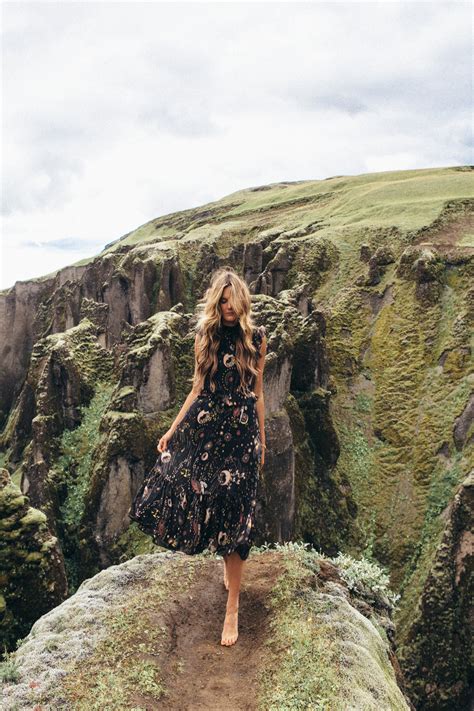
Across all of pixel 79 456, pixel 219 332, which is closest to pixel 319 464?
pixel 79 456

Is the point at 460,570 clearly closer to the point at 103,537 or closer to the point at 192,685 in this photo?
the point at 103,537

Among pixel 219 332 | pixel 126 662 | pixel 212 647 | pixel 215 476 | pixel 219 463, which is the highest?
pixel 219 332

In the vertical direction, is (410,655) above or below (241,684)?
below

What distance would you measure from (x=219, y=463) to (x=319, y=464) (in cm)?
2521

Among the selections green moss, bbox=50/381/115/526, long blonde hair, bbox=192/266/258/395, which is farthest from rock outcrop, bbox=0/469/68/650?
green moss, bbox=50/381/115/526

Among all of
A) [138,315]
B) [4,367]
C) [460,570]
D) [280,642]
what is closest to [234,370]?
[280,642]

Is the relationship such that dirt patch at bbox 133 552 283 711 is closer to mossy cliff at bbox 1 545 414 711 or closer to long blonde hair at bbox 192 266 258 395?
mossy cliff at bbox 1 545 414 711

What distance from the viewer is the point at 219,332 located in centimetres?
844

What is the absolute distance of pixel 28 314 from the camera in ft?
233

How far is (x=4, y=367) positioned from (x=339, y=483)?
44429 millimetres

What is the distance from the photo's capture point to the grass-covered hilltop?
890 cm

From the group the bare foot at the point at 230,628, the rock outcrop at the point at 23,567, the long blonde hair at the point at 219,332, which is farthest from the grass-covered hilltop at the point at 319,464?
the long blonde hair at the point at 219,332

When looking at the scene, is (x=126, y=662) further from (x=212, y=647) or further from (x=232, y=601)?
(x=232, y=601)

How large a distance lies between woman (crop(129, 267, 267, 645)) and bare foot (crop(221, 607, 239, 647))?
0.5 inches
